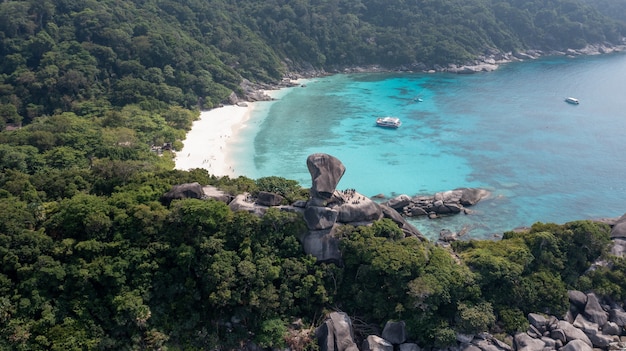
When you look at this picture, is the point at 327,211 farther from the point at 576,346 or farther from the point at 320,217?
the point at 576,346


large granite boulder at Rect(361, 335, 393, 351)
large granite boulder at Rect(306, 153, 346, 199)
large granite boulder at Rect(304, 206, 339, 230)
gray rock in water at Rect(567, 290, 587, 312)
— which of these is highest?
large granite boulder at Rect(306, 153, 346, 199)

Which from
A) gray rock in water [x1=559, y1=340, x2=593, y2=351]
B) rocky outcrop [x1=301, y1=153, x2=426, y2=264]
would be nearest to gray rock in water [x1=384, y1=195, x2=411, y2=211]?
rocky outcrop [x1=301, y1=153, x2=426, y2=264]

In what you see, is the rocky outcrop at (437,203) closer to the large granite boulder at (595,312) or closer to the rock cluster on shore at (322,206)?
the rock cluster on shore at (322,206)

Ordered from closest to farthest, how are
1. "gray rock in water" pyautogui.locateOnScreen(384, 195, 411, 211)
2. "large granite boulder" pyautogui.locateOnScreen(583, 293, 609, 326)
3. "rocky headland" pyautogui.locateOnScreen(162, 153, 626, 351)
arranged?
"rocky headland" pyautogui.locateOnScreen(162, 153, 626, 351) → "large granite boulder" pyautogui.locateOnScreen(583, 293, 609, 326) → "gray rock in water" pyautogui.locateOnScreen(384, 195, 411, 211)

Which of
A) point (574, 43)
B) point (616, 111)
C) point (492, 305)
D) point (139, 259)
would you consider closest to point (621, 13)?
point (574, 43)

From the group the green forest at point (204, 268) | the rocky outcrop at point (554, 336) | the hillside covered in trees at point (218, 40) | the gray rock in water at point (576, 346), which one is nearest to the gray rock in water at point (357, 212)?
the green forest at point (204, 268)

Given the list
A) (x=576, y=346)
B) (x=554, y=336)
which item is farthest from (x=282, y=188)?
(x=576, y=346)

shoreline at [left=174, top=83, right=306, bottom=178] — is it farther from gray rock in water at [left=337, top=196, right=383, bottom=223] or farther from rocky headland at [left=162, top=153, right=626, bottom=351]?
gray rock in water at [left=337, top=196, right=383, bottom=223]
